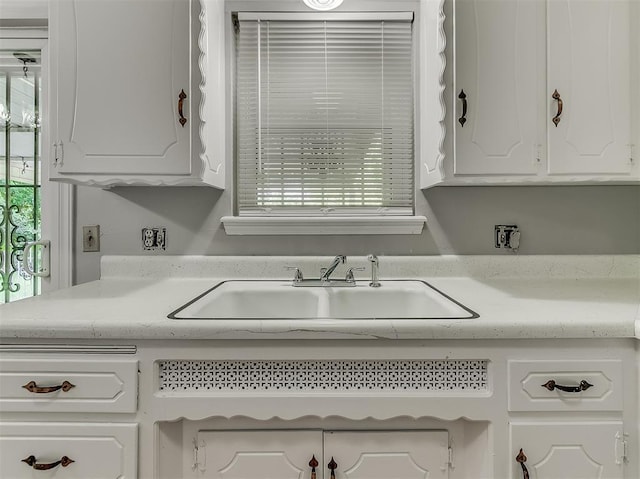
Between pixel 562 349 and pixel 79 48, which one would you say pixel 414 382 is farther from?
pixel 79 48

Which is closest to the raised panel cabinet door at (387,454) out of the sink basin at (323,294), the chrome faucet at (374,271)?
the sink basin at (323,294)

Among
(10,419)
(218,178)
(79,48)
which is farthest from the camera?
(218,178)

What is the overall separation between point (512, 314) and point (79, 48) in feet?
5.63

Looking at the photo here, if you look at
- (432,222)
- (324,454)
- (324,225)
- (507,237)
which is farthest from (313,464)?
(507,237)

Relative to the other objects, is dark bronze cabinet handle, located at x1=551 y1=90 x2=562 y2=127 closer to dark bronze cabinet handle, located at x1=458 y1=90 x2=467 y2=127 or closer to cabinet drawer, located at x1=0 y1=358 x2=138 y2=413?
dark bronze cabinet handle, located at x1=458 y1=90 x2=467 y2=127

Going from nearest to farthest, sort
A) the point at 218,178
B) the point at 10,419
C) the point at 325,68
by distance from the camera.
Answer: the point at 10,419
the point at 218,178
the point at 325,68

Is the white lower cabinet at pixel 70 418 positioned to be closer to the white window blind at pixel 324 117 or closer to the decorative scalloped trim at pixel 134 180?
the decorative scalloped trim at pixel 134 180

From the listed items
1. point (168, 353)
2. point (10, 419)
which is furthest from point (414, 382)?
point (10, 419)

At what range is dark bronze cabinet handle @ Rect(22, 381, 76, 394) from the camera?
3.00ft

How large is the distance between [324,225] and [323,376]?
0.80 meters

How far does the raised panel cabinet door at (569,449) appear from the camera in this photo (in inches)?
36.5

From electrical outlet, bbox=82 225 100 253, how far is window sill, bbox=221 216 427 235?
1.98 ft

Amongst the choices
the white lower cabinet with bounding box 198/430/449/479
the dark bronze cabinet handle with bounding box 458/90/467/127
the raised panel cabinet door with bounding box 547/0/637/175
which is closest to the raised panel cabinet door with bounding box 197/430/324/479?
the white lower cabinet with bounding box 198/430/449/479

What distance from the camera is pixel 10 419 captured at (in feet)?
3.04
